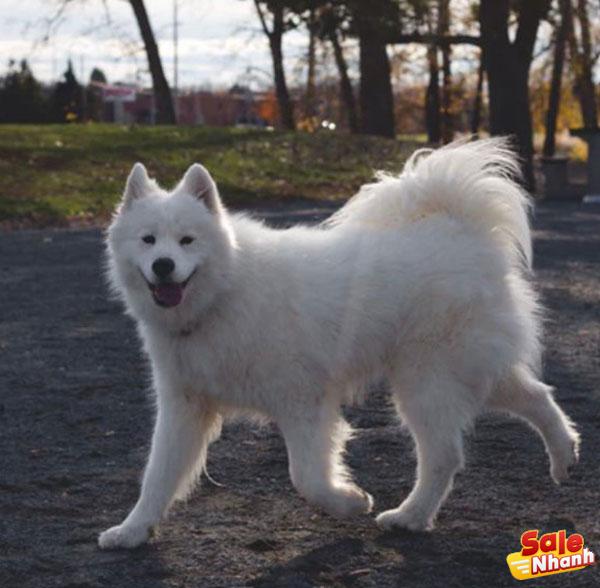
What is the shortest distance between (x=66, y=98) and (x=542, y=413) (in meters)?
41.2

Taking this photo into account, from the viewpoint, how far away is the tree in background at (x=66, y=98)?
44.1 metres

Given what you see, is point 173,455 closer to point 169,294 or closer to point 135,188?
point 169,294

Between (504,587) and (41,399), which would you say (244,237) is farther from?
(41,399)

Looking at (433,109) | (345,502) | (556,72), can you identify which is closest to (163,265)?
(345,502)

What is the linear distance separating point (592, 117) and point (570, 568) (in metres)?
42.0

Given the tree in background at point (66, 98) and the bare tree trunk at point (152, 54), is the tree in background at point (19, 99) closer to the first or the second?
the tree in background at point (66, 98)

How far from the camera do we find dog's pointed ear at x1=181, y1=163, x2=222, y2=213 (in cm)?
566

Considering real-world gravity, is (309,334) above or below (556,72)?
below

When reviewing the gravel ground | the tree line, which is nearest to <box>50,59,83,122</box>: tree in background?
the tree line

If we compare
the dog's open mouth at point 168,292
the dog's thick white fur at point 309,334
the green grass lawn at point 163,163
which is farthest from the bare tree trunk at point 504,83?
the dog's open mouth at point 168,292

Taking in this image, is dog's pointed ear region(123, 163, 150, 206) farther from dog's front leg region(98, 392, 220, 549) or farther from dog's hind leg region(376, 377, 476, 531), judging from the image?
dog's hind leg region(376, 377, 476, 531)

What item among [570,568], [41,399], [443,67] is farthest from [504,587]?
[443,67]

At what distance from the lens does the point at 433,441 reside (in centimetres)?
548

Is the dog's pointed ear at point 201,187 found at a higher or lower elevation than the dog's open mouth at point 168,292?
higher
